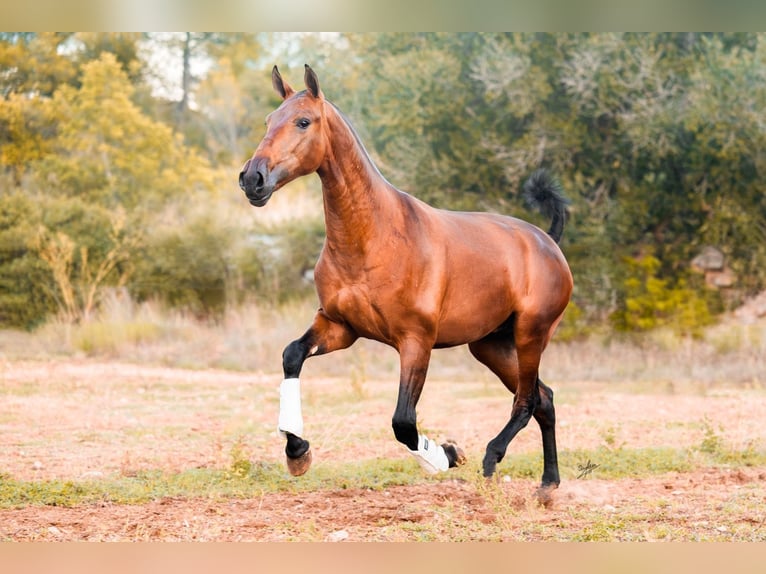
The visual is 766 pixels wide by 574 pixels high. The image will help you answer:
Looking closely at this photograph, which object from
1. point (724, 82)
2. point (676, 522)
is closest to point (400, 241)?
point (676, 522)

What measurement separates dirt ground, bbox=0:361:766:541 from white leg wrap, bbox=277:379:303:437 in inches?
22.1

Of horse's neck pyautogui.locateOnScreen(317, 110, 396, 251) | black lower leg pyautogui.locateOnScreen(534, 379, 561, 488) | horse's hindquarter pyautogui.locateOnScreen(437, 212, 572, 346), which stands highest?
horse's neck pyautogui.locateOnScreen(317, 110, 396, 251)

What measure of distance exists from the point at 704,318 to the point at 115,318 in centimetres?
911

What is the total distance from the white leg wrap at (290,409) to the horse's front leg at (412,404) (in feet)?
1.80

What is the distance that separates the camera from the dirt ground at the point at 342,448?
585 cm

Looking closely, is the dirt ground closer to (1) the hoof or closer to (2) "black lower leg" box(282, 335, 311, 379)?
(1) the hoof

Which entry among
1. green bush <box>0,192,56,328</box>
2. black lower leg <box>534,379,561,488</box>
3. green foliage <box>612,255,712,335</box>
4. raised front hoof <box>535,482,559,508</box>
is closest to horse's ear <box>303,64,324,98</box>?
black lower leg <box>534,379,561,488</box>

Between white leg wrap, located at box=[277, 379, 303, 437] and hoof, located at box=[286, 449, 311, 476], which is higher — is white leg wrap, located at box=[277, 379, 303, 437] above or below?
above

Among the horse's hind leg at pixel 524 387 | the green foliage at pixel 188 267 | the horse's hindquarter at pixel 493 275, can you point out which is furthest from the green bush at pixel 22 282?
the horse's hindquarter at pixel 493 275

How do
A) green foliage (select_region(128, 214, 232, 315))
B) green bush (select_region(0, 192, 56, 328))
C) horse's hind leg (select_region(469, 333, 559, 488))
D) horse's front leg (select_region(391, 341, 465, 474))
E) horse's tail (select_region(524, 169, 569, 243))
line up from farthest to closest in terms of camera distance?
green foliage (select_region(128, 214, 232, 315))
green bush (select_region(0, 192, 56, 328))
horse's tail (select_region(524, 169, 569, 243))
horse's hind leg (select_region(469, 333, 559, 488))
horse's front leg (select_region(391, 341, 465, 474))

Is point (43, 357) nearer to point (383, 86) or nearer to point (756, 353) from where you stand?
point (383, 86)

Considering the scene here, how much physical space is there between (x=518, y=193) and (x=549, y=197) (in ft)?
29.5

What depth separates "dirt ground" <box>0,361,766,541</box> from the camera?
585 cm

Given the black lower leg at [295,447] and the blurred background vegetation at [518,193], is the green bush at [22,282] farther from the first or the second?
the black lower leg at [295,447]
